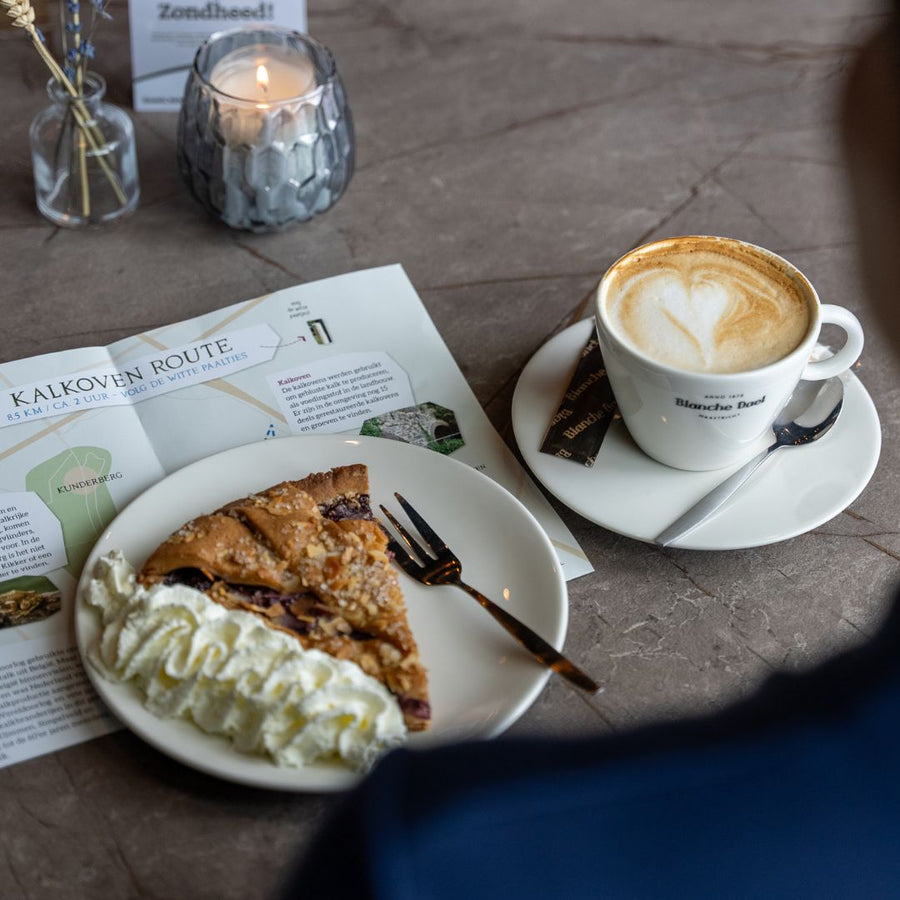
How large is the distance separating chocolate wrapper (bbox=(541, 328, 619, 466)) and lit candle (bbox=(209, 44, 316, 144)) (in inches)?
15.0

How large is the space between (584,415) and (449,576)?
195 mm

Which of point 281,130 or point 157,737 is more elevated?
point 281,130

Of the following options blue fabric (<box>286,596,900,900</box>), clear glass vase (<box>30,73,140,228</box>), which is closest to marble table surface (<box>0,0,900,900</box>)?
clear glass vase (<box>30,73,140,228</box>)

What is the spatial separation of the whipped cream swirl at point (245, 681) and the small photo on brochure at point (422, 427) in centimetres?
26

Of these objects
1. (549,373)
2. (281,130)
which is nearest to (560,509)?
(549,373)

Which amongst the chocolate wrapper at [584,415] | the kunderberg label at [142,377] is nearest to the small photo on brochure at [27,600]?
the kunderberg label at [142,377]

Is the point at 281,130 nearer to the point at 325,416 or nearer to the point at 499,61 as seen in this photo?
the point at 325,416

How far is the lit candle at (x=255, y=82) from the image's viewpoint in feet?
3.14

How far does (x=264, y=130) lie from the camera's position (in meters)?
0.96

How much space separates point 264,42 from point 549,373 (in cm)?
48

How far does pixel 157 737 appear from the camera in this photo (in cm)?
62

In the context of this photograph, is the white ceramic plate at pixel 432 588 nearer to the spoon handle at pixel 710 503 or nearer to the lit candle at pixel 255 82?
the spoon handle at pixel 710 503

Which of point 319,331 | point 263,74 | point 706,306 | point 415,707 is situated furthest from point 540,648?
point 263,74

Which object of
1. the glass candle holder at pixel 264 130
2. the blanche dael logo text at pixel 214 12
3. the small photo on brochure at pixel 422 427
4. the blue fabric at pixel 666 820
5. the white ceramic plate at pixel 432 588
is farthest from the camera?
the blanche dael logo text at pixel 214 12
